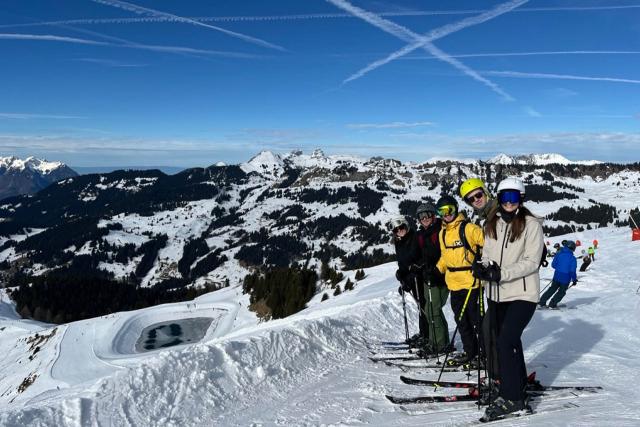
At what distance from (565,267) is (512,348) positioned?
34.8 ft

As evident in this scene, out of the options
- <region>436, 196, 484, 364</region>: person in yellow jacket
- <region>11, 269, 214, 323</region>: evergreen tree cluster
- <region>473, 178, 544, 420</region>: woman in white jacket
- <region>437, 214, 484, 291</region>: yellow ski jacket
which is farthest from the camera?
<region>11, 269, 214, 323</region>: evergreen tree cluster

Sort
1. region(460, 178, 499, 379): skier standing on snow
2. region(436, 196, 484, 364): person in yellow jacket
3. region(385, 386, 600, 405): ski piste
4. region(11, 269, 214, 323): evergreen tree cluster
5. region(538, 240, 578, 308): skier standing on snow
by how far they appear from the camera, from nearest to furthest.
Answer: region(385, 386, 600, 405): ski piste, region(460, 178, 499, 379): skier standing on snow, region(436, 196, 484, 364): person in yellow jacket, region(538, 240, 578, 308): skier standing on snow, region(11, 269, 214, 323): evergreen tree cluster

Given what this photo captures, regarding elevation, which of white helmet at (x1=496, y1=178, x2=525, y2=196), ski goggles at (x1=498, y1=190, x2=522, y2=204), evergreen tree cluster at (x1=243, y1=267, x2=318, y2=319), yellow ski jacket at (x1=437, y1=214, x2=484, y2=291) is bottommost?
evergreen tree cluster at (x1=243, y1=267, x2=318, y2=319)

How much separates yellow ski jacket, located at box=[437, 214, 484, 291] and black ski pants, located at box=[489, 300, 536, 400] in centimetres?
162

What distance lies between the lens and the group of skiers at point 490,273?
5539mm

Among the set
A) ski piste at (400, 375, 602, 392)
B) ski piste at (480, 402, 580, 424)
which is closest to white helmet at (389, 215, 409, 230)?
ski piste at (400, 375, 602, 392)

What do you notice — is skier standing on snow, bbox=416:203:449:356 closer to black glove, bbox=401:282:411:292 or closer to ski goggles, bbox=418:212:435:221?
ski goggles, bbox=418:212:435:221

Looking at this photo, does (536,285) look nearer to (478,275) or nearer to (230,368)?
(478,275)

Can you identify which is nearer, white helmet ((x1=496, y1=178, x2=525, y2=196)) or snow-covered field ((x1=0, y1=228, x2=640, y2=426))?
white helmet ((x1=496, y1=178, x2=525, y2=196))

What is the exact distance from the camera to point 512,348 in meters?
5.66

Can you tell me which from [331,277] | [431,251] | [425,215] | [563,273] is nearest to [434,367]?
[431,251]

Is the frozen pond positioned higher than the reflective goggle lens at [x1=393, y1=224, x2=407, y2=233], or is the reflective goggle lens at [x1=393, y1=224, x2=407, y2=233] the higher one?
the reflective goggle lens at [x1=393, y1=224, x2=407, y2=233]

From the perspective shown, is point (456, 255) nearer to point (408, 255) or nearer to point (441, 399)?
point (408, 255)

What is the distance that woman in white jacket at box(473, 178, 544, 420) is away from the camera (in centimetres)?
547
